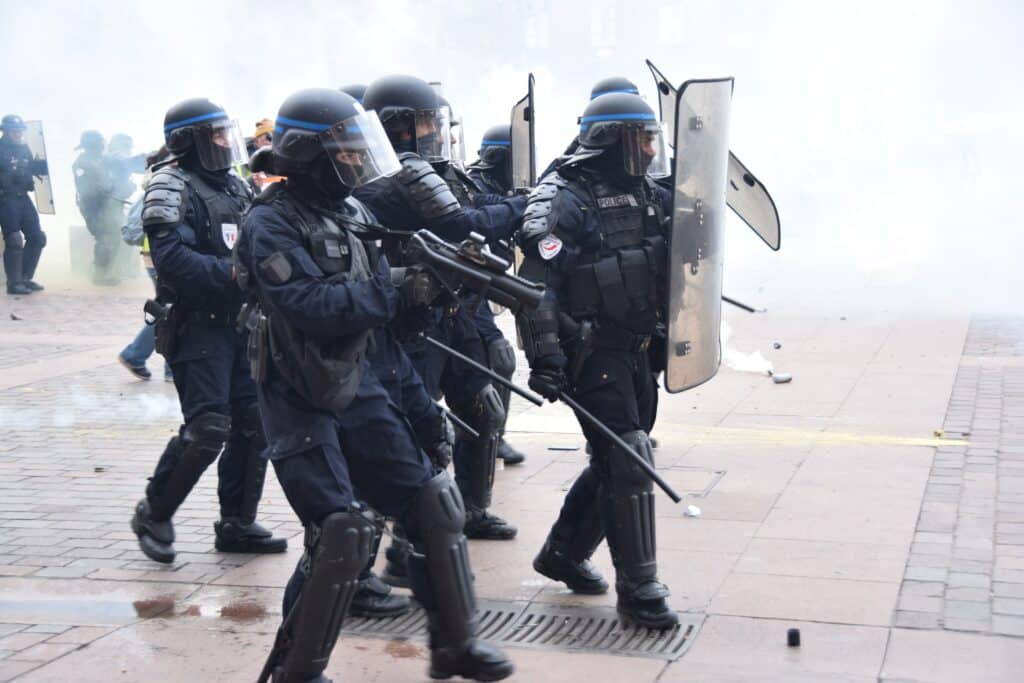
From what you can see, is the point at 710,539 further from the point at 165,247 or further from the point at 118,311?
the point at 118,311

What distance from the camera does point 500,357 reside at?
636 cm

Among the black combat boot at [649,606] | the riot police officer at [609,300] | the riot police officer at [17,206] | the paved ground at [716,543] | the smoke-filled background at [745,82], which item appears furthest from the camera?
the smoke-filled background at [745,82]

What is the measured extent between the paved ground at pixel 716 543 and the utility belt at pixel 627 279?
1080 mm

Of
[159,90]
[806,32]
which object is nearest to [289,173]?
[159,90]

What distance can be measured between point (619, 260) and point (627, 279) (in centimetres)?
7

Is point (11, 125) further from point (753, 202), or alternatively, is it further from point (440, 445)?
point (440, 445)

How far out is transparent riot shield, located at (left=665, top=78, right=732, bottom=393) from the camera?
4738mm

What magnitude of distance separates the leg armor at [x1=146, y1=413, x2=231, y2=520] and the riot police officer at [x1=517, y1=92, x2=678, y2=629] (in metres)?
1.45

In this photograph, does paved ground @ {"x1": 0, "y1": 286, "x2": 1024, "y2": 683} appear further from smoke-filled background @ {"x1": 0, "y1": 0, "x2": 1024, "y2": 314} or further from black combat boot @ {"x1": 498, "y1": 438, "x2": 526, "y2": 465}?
smoke-filled background @ {"x1": 0, "y1": 0, "x2": 1024, "y2": 314}

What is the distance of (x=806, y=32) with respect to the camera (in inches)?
1475

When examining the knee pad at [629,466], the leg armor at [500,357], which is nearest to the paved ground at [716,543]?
the knee pad at [629,466]

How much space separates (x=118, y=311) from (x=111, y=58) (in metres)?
12.9

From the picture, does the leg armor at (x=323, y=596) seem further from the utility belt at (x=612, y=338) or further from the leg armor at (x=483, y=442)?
the leg armor at (x=483, y=442)

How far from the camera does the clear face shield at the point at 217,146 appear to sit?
5.67m
